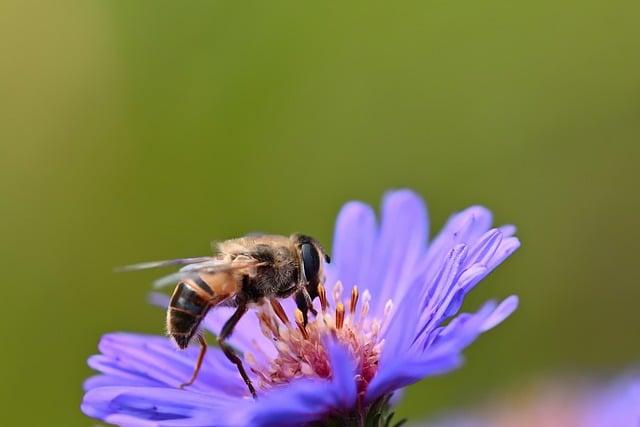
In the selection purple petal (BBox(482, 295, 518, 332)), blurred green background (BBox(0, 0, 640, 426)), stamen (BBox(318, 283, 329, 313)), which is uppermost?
blurred green background (BBox(0, 0, 640, 426))

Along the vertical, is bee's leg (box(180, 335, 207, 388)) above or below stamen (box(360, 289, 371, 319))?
below

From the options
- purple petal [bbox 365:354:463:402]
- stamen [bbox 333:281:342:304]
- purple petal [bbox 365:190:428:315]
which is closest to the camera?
purple petal [bbox 365:354:463:402]

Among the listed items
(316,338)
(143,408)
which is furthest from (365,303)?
(143,408)

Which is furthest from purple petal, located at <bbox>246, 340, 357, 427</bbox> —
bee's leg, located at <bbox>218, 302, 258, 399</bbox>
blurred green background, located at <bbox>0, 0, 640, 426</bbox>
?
blurred green background, located at <bbox>0, 0, 640, 426</bbox>

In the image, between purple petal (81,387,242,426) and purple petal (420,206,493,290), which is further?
purple petal (420,206,493,290)

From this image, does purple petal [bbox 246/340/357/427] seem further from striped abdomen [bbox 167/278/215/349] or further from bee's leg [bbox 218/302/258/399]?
A: striped abdomen [bbox 167/278/215/349]

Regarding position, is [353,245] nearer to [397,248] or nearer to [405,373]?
[397,248]

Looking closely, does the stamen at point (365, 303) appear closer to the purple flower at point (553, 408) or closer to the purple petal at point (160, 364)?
the purple petal at point (160, 364)
